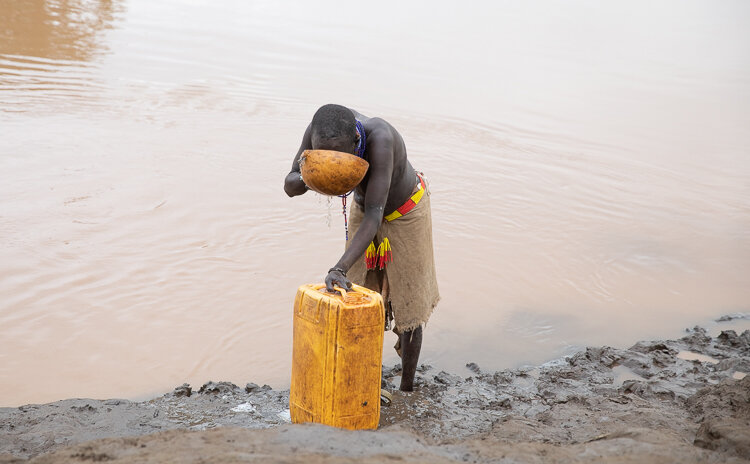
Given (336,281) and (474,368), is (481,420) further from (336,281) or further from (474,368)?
(336,281)

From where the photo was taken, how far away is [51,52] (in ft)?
31.1

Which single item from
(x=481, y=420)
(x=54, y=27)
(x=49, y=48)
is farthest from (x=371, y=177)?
(x=54, y=27)

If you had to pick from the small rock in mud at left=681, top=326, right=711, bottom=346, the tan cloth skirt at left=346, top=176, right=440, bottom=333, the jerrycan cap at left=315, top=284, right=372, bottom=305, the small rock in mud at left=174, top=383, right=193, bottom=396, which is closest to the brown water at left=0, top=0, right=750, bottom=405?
the small rock in mud at left=681, top=326, right=711, bottom=346

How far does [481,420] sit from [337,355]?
102 cm

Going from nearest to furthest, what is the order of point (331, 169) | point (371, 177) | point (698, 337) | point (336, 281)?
point (331, 169)
point (336, 281)
point (371, 177)
point (698, 337)

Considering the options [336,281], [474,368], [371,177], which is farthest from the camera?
[474,368]

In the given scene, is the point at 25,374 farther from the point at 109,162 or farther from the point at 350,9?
the point at 350,9

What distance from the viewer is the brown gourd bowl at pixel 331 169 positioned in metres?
2.38

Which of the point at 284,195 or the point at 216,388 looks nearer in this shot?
the point at 216,388

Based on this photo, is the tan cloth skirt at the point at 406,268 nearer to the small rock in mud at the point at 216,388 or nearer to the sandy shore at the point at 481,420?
the sandy shore at the point at 481,420

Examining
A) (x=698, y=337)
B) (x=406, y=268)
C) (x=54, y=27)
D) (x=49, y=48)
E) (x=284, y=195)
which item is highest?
(x=54, y=27)

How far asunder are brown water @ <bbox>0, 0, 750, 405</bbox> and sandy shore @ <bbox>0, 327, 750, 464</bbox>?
408mm

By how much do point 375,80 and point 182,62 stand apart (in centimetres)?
284

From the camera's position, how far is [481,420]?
3127mm
